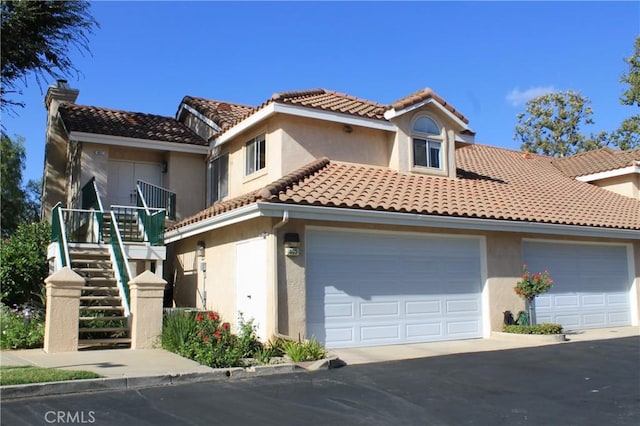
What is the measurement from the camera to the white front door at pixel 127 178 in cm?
1856

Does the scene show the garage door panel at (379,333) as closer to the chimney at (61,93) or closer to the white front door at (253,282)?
the white front door at (253,282)

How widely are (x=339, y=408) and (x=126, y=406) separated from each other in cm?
259

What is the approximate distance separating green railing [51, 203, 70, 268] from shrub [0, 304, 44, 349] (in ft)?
4.63

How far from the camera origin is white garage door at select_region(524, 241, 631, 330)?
1595cm

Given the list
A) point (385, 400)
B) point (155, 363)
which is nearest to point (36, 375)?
point (155, 363)

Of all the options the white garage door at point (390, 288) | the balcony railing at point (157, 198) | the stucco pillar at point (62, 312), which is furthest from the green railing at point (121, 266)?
the white garage door at point (390, 288)

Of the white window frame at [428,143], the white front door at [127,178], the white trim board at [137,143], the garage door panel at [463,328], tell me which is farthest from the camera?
the white front door at [127,178]

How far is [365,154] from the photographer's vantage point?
16.2 meters

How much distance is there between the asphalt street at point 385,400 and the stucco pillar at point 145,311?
3.42 metres

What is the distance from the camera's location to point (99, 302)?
14.1m

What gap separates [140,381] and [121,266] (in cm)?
557

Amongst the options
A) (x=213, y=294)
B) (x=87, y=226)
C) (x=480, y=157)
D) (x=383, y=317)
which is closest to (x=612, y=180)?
(x=480, y=157)

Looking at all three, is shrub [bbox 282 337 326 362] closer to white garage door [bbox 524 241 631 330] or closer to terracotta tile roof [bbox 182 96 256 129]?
white garage door [bbox 524 241 631 330]

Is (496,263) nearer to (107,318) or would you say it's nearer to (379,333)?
(379,333)
